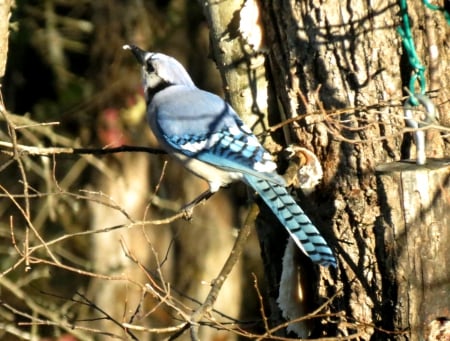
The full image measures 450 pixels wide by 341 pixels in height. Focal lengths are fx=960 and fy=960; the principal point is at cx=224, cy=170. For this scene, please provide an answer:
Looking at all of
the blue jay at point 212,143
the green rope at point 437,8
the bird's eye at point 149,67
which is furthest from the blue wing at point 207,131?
the green rope at point 437,8

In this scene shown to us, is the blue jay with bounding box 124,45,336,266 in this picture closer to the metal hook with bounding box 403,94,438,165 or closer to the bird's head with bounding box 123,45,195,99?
the bird's head with bounding box 123,45,195,99

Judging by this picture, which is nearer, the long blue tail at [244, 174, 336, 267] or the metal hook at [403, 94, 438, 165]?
the metal hook at [403, 94, 438, 165]

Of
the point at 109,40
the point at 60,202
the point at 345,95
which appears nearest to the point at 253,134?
the point at 345,95

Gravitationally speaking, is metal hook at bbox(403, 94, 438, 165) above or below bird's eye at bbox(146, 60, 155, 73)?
below

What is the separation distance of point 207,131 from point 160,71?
536 mm

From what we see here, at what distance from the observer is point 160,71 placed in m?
4.72

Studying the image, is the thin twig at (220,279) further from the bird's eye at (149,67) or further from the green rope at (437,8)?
the bird's eye at (149,67)

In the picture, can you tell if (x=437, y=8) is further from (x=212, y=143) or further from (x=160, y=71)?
(x=160, y=71)

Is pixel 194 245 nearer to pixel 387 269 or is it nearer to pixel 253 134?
pixel 253 134

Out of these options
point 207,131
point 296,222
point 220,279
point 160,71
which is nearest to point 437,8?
point 296,222

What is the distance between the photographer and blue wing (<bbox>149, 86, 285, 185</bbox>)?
3855mm

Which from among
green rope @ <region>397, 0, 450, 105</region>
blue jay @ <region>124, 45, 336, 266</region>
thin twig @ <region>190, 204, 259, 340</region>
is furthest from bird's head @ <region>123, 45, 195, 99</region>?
green rope @ <region>397, 0, 450, 105</region>

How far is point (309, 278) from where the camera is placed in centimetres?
365

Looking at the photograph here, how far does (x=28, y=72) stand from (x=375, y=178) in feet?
17.0
